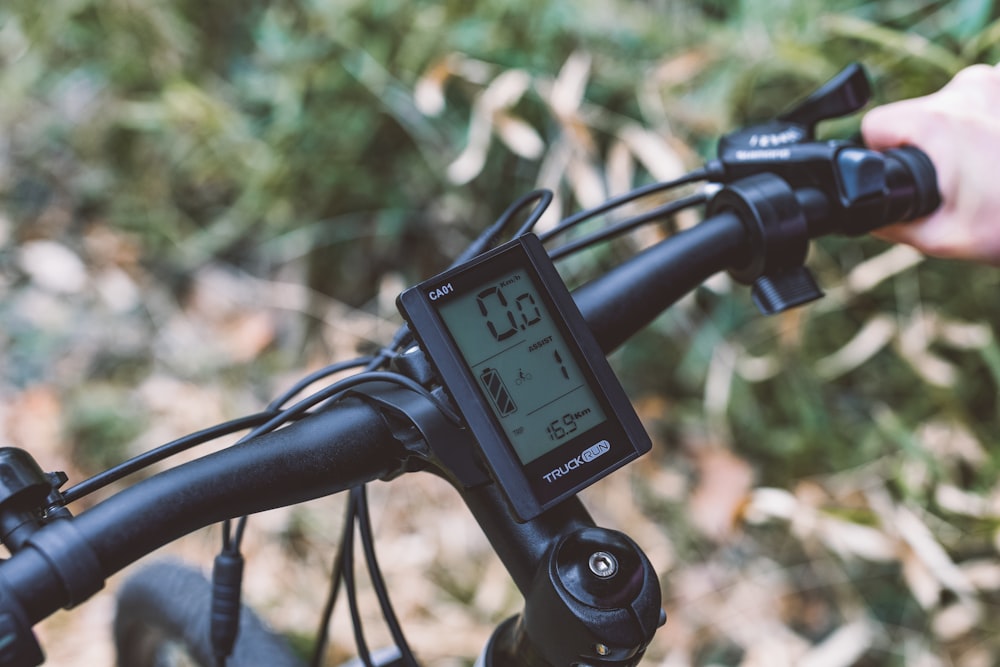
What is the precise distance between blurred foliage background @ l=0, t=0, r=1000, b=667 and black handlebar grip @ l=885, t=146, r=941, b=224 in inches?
26.0

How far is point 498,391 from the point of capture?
519 millimetres

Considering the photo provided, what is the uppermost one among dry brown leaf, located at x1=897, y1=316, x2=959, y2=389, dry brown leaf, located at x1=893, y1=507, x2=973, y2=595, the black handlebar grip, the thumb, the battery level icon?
the battery level icon

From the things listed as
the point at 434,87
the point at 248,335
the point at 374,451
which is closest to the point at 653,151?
the point at 434,87

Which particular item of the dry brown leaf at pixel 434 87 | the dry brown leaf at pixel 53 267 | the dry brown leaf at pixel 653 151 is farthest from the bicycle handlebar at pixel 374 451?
the dry brown leaf at pixel 53 267

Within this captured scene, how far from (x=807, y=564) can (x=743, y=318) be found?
0.47 meters

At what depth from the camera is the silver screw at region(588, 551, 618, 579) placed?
1.64ft

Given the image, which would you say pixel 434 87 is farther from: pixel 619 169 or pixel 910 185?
pixel 910 185

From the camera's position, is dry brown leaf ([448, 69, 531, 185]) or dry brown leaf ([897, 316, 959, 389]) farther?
dry brown leaf ([448, 69, 531, 185])

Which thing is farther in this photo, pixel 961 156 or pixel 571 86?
pixel 571 86

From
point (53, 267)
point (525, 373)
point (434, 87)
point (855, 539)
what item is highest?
point (53, 267)

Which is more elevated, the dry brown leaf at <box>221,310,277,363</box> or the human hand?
the dry brown leaf at <box>221,310,277,363</box>

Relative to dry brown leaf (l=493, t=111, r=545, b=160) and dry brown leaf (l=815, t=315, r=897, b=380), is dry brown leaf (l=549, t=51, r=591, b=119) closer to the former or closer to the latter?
dry brown leaf (l=493, t=111, r=545, b=160)

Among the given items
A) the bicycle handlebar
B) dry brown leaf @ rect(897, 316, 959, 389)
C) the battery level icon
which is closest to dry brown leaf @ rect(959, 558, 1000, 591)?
dry brown leaf @ rect(897, 316, 959, 389)

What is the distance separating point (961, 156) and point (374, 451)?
2.18 feet
